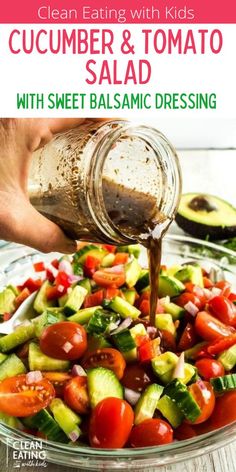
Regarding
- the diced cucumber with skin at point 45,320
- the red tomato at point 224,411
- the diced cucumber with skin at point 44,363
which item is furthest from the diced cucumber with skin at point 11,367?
the red tomato at point 224,411

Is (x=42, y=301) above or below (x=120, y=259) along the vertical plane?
below

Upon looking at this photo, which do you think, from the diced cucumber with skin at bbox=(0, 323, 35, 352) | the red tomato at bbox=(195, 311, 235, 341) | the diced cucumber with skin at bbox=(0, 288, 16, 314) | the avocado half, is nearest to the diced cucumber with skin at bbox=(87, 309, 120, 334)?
the diced cucumber with skin at bbox=(0, 323, 35, 352)

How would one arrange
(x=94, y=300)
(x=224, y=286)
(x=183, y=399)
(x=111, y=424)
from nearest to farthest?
(x=111, y=424) → (x=183, y=399) → (x=94, y=300) → (x=224, y=286)

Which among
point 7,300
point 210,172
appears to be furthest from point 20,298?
point 210,172

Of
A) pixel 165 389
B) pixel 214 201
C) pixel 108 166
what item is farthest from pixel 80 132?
pixel 214 201

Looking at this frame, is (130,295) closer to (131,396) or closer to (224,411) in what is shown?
(131,396)

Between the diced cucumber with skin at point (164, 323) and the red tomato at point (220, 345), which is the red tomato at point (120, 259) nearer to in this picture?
the diced cucumber with skin at point (164, 323)

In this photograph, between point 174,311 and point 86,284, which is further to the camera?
point 86,284
